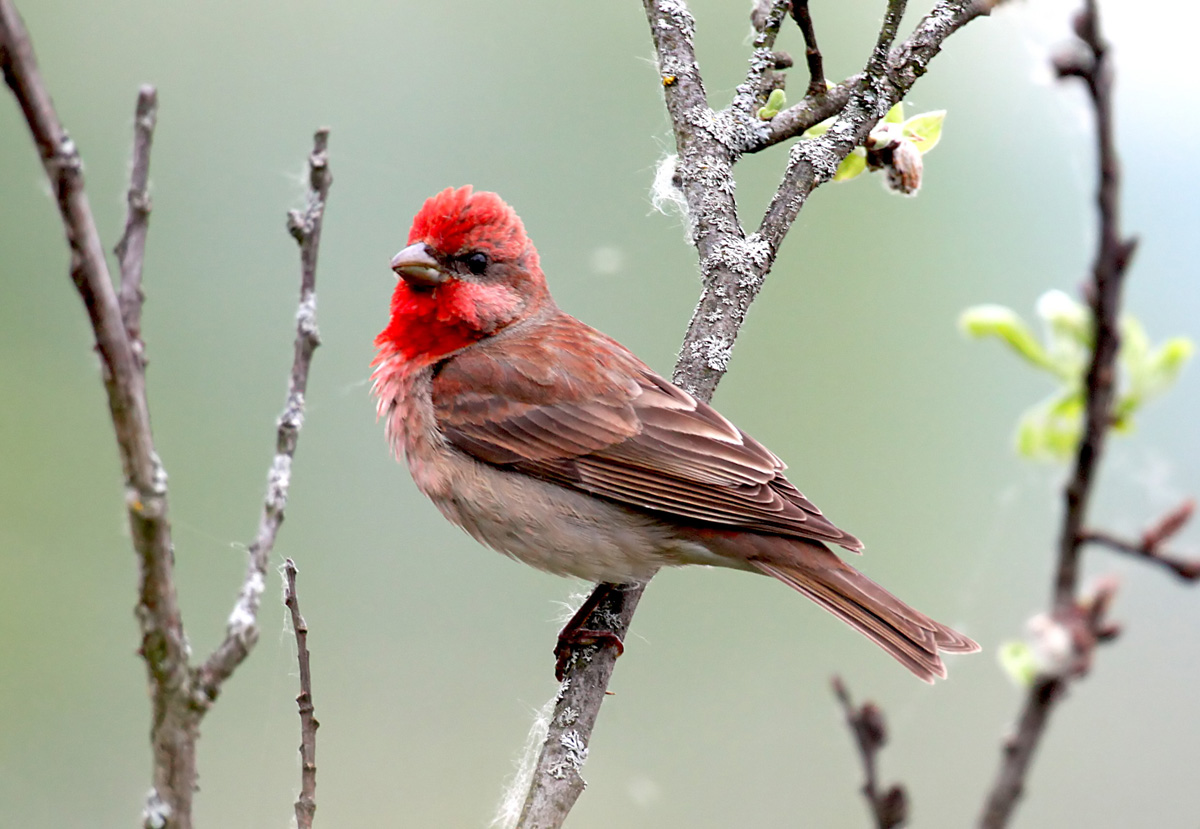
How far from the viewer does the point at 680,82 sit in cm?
409

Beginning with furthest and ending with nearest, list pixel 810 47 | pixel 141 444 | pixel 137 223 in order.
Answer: pixel 810 47
pixel 137 223
pixel 141 444

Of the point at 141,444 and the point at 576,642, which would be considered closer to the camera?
the point at 141,444

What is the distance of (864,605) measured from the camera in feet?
11.1

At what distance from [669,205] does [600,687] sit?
6.05 feet

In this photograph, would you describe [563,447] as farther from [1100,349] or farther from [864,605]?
[1100,349]

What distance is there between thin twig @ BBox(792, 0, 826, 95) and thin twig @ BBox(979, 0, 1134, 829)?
2.33 metres

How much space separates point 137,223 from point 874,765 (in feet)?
3.58

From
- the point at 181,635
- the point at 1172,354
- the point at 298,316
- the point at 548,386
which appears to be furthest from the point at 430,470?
the point at 1172,354

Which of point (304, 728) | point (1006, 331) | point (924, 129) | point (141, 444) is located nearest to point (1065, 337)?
point (1006, 331)

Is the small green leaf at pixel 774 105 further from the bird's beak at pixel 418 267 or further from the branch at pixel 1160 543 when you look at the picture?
the branch at pixel 1160 543

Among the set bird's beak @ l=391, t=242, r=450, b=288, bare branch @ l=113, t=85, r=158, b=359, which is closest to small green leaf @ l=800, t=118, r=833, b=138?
bird's beak @ l=391, t=242, r=450, b=288

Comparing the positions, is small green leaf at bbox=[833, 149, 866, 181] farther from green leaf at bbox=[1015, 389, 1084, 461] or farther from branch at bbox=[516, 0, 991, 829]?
green leaf at bbox=[1015, 389, 1084, 461]

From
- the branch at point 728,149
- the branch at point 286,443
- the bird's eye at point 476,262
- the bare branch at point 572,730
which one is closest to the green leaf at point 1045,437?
the branch at point 286,443

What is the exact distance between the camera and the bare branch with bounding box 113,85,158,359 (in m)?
1.32
